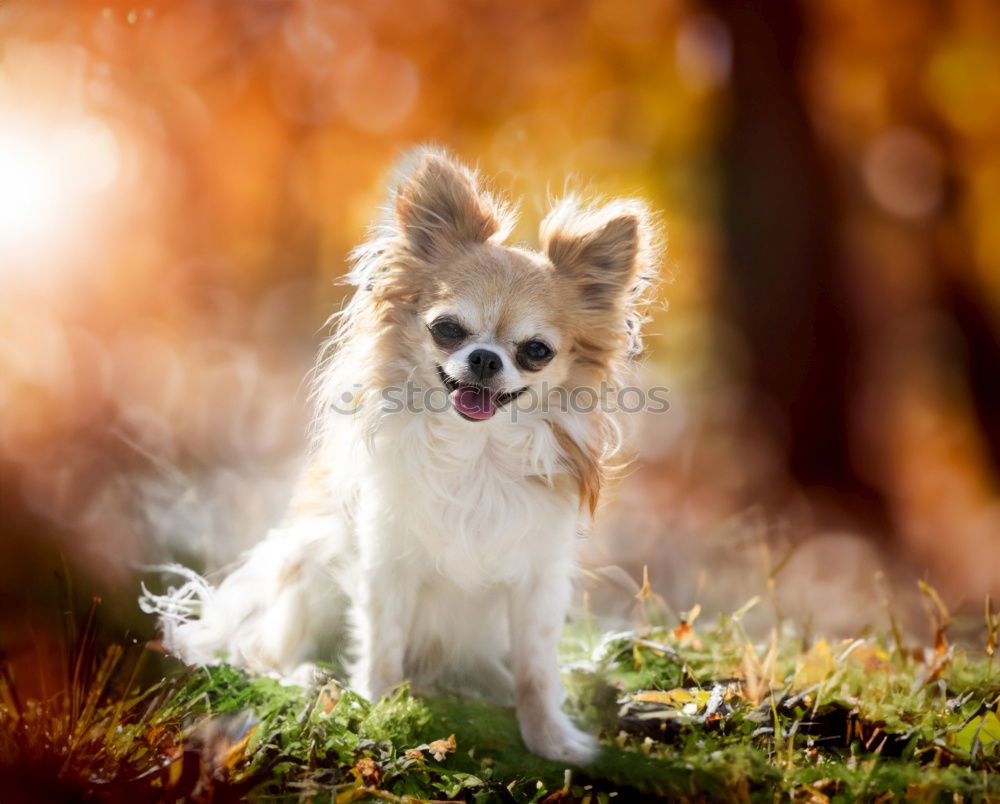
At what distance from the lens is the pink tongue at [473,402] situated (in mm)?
3055

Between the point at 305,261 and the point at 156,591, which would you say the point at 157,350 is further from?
the point at 156,591

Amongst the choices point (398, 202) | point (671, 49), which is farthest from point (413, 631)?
point (671, 49)

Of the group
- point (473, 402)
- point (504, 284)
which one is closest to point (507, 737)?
point (473, 402)

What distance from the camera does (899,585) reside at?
5.95 m

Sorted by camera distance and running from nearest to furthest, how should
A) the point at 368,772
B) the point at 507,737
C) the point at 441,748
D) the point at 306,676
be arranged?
the point at 368,772
the point at 441,748
the point at 507,737
the point at 306,676

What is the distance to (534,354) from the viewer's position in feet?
10.5

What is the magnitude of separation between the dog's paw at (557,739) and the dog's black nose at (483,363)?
1.24 meters

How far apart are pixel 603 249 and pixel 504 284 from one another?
1.62 ft

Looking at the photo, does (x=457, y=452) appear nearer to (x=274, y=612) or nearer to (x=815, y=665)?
(x=274, y=612)

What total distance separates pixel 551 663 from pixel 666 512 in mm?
3343

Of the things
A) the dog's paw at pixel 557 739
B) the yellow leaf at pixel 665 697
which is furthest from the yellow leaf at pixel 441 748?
the yellow leaf at pixel 665 697

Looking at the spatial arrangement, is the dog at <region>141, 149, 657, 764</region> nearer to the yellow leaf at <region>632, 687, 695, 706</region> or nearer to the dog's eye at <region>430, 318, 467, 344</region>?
the dog's eye at <region>430, 318, 467, 344</region>

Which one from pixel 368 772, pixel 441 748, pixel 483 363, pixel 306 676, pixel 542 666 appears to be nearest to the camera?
pixel 368 772

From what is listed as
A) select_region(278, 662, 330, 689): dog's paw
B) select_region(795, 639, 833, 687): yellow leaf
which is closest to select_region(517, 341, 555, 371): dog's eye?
select_region(278, 662, 330, 689): dog's paw
